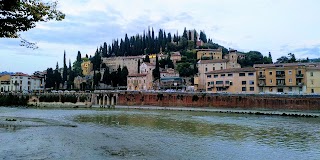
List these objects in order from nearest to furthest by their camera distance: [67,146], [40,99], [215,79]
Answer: [67,146], [215,79], [40,99]

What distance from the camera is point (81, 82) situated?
397ft

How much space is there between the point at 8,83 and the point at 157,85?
195 ft

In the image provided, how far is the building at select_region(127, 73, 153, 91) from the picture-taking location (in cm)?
9256

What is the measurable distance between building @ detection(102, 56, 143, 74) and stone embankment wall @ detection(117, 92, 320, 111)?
59.2m

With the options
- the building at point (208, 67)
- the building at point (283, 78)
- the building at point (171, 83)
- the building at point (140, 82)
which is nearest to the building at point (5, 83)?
the building at point (140, 82)

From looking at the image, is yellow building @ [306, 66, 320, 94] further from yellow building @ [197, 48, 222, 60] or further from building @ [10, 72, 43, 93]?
building @ [10, 72, 43, 93]

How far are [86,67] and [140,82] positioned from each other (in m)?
58.8

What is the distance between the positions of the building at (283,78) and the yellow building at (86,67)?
91.6 meters

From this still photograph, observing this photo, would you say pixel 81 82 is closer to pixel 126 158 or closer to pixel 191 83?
pixel 191 83

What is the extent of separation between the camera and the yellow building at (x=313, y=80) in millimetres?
61062

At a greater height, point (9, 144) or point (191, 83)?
point (191, 83)

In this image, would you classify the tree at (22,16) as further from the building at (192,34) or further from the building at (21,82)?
the building at (192,34)

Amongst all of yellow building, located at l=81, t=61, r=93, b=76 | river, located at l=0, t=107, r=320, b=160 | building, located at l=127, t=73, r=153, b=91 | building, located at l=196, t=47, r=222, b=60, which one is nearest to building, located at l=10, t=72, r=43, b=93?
yellow building, located at l=81, t=61, r=93, b=76

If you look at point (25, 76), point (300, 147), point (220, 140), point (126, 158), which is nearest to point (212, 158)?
point (126, 158)
